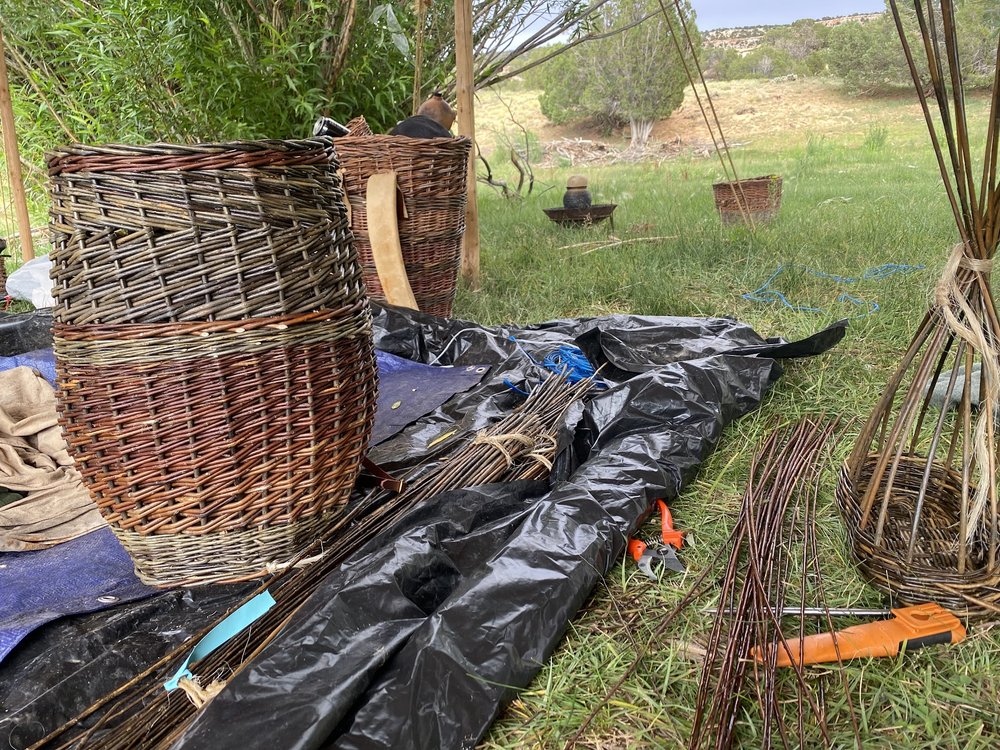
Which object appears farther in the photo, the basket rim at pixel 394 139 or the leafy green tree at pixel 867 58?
the leafy green tree at pixel 867 58

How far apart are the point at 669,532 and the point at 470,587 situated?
0.58 meters

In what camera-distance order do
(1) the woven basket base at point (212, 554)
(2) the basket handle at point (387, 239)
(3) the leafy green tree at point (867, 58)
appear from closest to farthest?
(1) the woven basket base at point (212, 554), (2) the basket handle at point (387, 239), (3) the leafy green tree at point (867, 58)

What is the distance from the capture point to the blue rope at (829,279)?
10.8ft

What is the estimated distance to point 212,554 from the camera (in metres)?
1.56

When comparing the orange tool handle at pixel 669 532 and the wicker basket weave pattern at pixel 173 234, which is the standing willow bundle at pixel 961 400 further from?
the wicker basket weave pattern at pixel 173 234

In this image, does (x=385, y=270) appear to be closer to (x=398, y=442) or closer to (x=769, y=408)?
(x=398, y=442)

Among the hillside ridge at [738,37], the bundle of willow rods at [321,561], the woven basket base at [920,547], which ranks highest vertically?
the hillside ridge at [738,37]

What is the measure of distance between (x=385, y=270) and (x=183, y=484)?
6.17 feet

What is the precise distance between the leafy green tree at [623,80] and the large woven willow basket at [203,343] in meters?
13.5

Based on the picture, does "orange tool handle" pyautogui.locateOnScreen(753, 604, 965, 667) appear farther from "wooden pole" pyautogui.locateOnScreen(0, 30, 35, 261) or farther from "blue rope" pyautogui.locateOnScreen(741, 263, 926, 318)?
"wooden pole" pyautogui.locateOnScreen(0, 30, 35, 261)

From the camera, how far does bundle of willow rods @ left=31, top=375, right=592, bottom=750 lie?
1237mm

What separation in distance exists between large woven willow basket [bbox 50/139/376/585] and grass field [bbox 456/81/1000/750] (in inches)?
28.0

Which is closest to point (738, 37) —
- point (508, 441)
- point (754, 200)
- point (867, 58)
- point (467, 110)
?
point (867, 58)

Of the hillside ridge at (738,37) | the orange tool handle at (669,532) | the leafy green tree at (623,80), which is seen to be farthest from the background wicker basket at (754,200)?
the hillside ridge at (738,37)
